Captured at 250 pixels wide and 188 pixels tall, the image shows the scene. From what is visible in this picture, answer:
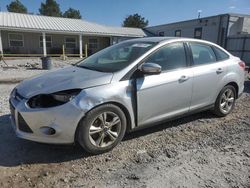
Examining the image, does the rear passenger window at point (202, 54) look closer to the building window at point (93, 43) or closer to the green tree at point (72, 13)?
the building window at point (93, 43)

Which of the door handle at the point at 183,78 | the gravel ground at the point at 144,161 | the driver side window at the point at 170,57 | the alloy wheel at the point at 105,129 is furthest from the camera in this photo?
the door handle at the point at 183,78

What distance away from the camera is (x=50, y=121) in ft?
10.0

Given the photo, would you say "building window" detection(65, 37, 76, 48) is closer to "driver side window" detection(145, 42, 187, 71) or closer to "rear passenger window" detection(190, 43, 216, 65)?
"rear passenger window" detection(190, 43, 216, 65)

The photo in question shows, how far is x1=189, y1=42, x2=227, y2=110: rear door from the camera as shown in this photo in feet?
14.1

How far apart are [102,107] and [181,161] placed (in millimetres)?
1287

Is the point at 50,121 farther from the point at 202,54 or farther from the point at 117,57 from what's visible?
the point at 202,54

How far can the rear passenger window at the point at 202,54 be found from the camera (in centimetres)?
436

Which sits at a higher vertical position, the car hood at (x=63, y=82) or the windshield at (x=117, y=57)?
the windshield at (x=117, y=57)

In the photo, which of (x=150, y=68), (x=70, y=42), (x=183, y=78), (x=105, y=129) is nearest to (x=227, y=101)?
(x=183, y=78)

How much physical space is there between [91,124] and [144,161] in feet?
2.85

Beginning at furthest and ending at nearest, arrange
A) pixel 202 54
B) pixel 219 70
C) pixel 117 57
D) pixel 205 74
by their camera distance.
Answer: pixel 219 70 < pixel 202 54 < pixel 205 74 < pixel 117 57

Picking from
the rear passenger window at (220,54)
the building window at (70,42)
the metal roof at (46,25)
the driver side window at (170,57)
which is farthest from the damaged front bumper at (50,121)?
the building window at (70,42)

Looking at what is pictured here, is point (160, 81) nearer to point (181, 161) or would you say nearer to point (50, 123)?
point (181, 161)

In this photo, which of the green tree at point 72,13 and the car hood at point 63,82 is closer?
the car hood at point 63,82
